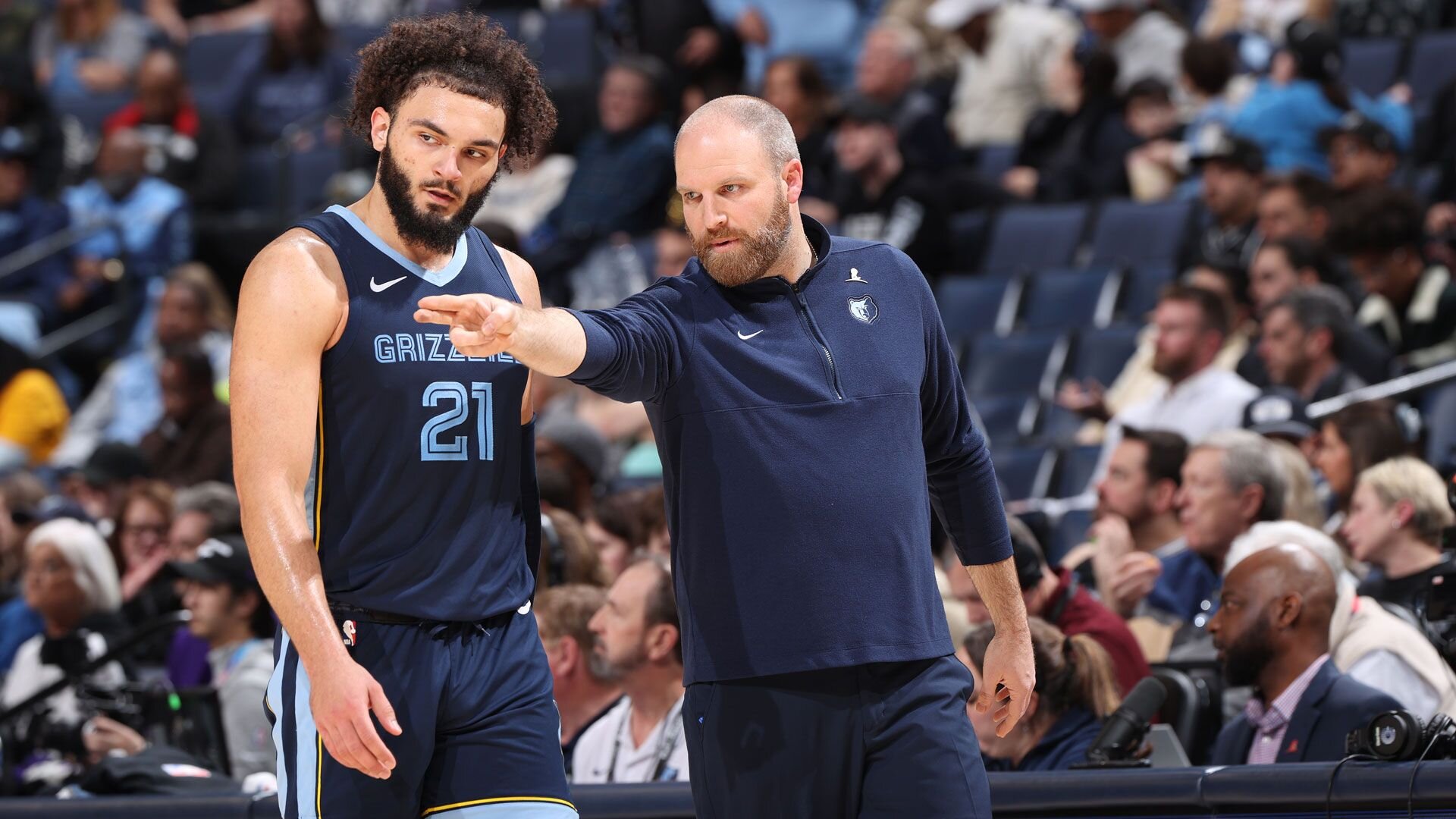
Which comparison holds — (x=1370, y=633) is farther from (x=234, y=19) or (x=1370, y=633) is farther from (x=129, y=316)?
(x=234, y=19)

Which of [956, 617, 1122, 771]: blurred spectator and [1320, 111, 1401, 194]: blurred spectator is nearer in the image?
[956, 617, 1122, 771]: blurred spectator

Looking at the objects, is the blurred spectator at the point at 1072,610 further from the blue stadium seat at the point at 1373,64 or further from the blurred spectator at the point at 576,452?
the blue stadium seat at the point at 1373,64

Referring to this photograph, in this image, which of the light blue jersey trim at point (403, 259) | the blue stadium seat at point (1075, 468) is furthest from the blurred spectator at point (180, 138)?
the light blue jersey trim at point (403, 259)

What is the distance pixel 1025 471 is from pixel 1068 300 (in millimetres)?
1611

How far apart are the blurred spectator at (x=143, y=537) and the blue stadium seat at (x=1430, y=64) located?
22.6 feet

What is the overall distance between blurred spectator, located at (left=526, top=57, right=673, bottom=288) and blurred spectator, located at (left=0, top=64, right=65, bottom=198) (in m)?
3.72

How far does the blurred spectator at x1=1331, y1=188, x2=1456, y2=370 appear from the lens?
27.0ft

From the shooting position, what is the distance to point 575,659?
5832mm

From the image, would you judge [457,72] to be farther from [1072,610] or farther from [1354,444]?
[1354,444]

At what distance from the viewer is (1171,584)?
256 inches

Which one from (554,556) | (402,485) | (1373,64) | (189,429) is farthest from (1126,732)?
(1373,64)

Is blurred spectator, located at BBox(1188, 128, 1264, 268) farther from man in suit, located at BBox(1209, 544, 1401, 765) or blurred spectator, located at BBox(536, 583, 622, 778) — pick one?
blurred spectator, located at BBox(536, 583, 622, 778)

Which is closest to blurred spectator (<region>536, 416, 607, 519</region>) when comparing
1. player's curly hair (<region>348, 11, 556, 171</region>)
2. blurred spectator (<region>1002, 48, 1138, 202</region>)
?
blurred spectator (<region>1002, 48, 1138, 202</region>)

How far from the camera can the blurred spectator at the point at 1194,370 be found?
7.92 metres
